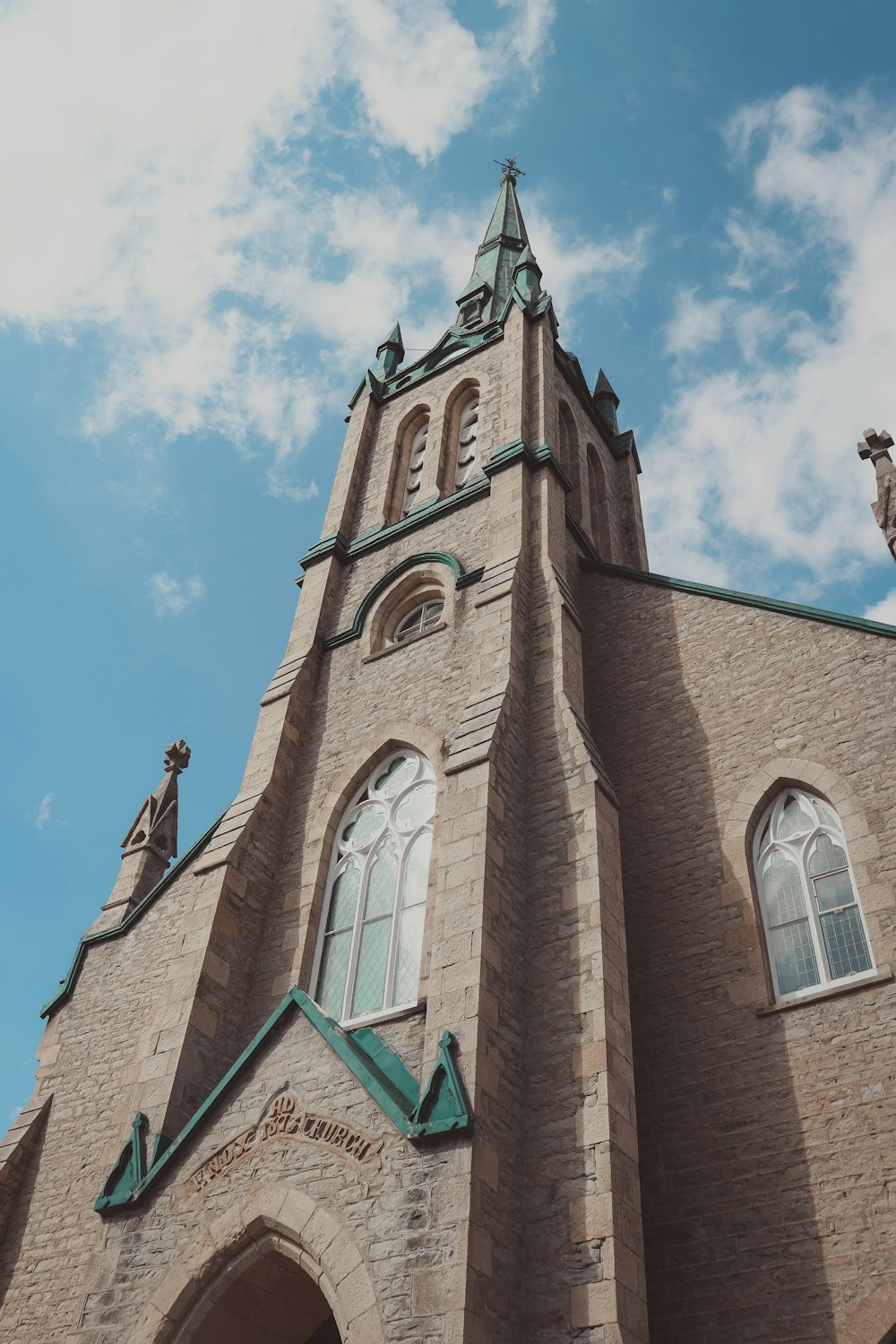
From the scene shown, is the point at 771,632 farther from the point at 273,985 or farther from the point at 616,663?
the point at 273,985

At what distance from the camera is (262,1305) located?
9.91 metres

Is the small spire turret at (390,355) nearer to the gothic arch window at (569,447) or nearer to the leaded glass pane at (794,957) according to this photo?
the gothic arch window at (569,447)

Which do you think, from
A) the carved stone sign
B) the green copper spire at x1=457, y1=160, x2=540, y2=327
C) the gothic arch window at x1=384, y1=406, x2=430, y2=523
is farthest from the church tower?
the green copper spire at x1=457, y1=160, x2=540, y2=327

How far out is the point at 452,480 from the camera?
2044 centimetres

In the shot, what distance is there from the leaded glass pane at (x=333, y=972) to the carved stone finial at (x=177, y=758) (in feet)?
23.6

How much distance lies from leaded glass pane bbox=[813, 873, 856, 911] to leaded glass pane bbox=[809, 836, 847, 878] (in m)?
0.08

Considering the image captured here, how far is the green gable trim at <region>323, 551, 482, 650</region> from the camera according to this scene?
17.3 m

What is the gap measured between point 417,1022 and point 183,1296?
322 centimetres

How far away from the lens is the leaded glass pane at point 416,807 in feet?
44.9

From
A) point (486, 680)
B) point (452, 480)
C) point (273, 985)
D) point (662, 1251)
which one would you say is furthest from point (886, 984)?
point (452, 480)

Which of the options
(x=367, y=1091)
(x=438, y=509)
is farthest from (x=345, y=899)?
(x=438, y=509)

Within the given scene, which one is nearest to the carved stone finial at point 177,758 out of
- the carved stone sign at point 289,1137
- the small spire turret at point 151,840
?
the small spire turret at point 151,840

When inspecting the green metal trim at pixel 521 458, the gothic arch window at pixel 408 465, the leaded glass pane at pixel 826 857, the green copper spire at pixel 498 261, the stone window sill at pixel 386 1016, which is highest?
the green copper spire at pixel 498 261

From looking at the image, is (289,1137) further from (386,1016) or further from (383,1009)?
(383,1009)
